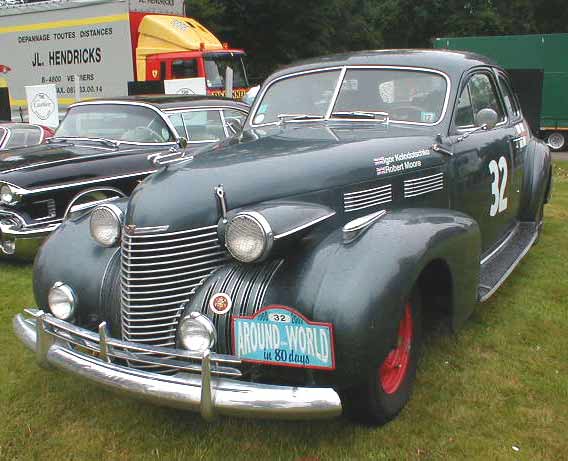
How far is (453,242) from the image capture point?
3.16m

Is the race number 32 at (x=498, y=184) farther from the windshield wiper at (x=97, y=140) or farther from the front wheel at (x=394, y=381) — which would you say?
the windshield wiper at (x=97, y=140)

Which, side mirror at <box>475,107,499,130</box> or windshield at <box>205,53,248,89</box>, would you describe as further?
windshield at <box>205,53,248,89</box>

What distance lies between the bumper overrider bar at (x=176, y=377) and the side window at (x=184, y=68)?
1299 centimetres

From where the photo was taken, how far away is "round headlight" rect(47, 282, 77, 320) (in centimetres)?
315

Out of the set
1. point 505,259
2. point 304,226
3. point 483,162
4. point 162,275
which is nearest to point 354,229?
point 304,226

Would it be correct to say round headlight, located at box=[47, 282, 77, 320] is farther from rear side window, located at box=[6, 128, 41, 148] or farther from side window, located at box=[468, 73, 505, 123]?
rear side window, located at box=[6, 128, 41, 148]

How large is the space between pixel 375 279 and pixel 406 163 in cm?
125

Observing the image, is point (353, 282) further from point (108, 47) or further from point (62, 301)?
point (108, 47)

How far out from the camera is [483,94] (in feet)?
15.8

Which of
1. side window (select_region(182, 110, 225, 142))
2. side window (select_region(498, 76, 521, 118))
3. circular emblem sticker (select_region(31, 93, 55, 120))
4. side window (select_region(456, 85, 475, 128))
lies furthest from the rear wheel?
side window (select_region(456, 85, 475, 128))

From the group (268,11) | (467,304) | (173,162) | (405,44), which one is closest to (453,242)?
(467,304)

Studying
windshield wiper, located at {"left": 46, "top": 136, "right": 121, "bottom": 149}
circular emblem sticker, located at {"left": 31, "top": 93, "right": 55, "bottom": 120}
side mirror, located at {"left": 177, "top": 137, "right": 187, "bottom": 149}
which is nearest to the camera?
side mirror, located at {"left": 177, "top": 137, "right": 187, "bottom": 149}

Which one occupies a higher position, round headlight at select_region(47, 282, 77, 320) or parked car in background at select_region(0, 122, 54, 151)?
parked car in background at select_region(0, 122, 54, 151)

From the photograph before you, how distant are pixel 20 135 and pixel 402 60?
6265 millimetres
